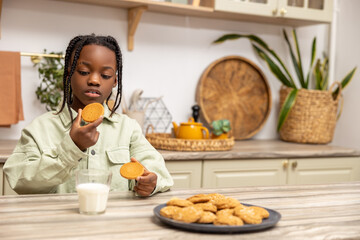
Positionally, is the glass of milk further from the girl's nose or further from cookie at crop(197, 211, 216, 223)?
the girl's nose

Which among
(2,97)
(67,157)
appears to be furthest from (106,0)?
(67,157)

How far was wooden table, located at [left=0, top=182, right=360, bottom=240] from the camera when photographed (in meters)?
0.94

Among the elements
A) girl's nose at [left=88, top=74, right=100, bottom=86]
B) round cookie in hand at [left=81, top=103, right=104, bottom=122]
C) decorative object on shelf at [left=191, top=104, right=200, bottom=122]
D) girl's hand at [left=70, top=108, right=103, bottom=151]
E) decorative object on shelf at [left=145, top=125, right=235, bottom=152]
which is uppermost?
girl's nose at [left=88, top=74, right=100, bottom=86]

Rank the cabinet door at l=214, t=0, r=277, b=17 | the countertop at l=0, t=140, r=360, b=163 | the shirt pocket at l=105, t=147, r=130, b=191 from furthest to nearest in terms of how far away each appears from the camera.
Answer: the cabinet door at l=214, t=0, r=277, b=17 → the countertop at l=0, t=140, r=360, b=163 → the shirt pocket at l=105, t=147, r=130, b=191

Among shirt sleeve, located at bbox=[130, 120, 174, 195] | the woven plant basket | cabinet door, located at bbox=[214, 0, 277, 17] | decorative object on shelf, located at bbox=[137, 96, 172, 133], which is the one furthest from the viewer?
the woven plant basket

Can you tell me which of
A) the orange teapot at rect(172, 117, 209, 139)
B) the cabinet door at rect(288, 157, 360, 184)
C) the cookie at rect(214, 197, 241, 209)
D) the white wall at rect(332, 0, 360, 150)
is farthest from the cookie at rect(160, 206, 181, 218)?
the white wall at rect(332, 0, 360, 150)

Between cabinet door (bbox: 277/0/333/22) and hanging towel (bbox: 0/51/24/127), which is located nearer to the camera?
hanging towel (bbox: 0/51/24/127)

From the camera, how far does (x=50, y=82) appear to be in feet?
8.44

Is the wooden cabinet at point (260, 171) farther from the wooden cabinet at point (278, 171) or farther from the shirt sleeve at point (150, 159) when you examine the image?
the shirt sleeve at point (150, 159)

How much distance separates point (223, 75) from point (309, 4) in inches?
26.2

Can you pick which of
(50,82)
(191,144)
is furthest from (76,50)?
(50,82)

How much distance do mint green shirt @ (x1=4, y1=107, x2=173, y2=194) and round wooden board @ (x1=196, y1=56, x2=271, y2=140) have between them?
4.61ft

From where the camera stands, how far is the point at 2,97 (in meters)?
2.41

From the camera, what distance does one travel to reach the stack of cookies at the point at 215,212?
38.8 inches
